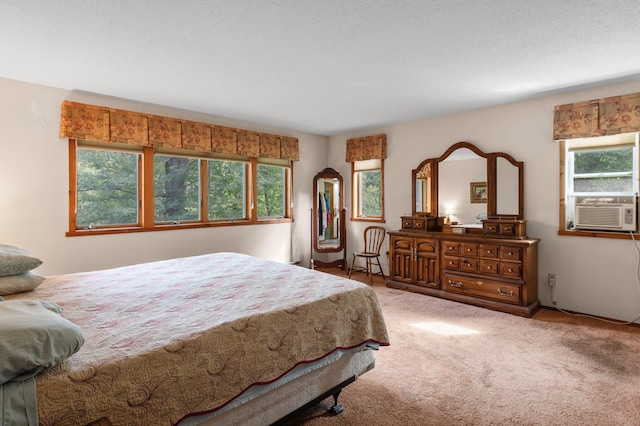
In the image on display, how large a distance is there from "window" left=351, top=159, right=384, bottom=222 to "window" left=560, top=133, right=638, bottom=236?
2474 millimetres

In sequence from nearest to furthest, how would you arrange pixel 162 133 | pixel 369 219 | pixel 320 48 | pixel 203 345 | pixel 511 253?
pixel 203 345 → pixel 320 48 → pixel 511 253 → pixel 162 133 → pixel 369 219

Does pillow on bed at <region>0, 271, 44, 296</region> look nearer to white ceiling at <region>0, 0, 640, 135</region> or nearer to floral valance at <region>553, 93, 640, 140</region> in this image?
white ceiling at <region>0, 0, 640, 135</region>

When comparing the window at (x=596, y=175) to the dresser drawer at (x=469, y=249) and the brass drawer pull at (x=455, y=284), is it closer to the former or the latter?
the dresser drawer at (x=469, y=249)

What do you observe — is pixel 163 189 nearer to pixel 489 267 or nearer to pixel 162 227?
pixel 162 227

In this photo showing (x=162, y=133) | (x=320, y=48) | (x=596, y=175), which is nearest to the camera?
(x=320, y=48)

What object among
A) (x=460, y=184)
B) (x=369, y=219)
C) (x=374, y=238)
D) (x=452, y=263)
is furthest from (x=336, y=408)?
(x=369, y=219)

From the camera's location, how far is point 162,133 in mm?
4223

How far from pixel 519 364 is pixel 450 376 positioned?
24.3 inches

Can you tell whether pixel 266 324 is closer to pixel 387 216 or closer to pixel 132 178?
pixel 132 178

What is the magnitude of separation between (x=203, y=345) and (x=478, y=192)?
4006mm

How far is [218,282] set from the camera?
93.3 inches

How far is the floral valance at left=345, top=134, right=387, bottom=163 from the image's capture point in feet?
17.8

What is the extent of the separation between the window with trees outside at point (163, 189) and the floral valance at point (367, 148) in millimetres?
1069

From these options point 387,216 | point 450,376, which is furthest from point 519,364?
point 387,216
